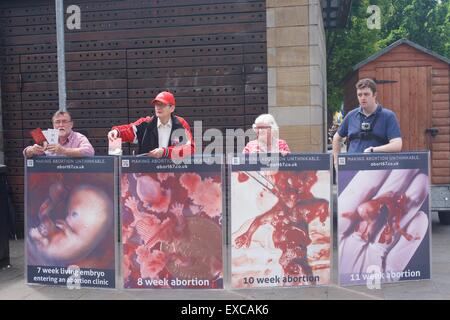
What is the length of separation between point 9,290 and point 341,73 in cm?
2055

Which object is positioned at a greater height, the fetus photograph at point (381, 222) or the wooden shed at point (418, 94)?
the wooden shed at point (418, 94)

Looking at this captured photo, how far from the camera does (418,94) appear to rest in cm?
799

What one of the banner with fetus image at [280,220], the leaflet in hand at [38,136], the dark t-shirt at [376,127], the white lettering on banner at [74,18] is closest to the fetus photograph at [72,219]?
the leaflet in hand at [38,136]

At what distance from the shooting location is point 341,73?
23.5 m

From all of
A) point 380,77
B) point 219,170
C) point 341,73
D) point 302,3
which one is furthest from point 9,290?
point 341,73

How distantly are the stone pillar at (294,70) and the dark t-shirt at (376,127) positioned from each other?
1.73m

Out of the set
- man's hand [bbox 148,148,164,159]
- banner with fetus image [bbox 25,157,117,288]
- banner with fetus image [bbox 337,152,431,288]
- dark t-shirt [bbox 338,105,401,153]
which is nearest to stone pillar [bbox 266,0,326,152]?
dark t-shirt [bbox 338,105,401,153]

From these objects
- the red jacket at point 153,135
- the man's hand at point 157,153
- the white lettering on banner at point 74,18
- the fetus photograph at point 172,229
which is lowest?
the fetus photograph at point 172,229

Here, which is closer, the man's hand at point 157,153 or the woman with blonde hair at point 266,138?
the man's hand at point 157,153

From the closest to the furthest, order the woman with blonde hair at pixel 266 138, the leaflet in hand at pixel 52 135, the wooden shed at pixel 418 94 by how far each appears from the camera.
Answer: the woman with blonde hair at pixel 266 138 → the leaflet in hand at pixel 52 135 → the wooden shed at pixel 418 94

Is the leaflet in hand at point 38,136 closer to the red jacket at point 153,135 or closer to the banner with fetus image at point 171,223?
the red jacket at point 153,135

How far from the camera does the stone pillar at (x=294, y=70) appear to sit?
7.16m
